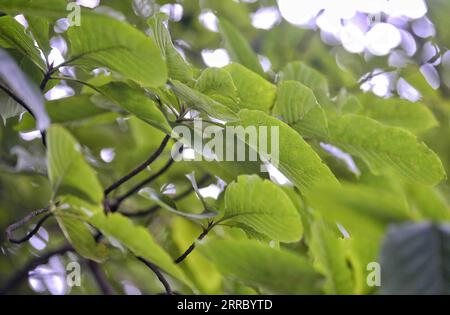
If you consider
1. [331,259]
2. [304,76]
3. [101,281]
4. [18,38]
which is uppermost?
[18,38]

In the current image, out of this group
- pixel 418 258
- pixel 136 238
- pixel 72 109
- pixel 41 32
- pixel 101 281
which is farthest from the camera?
pixel 101 281

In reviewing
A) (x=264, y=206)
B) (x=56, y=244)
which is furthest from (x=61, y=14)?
(x=56, y=244)

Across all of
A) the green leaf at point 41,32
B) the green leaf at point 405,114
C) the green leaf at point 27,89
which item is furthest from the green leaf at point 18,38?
the green leaf at point 405,114

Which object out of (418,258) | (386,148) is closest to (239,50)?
(386,148)

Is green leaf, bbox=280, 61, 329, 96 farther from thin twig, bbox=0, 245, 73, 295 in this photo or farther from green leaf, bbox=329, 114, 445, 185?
thin twig, bbox=0, 245, 73, 295

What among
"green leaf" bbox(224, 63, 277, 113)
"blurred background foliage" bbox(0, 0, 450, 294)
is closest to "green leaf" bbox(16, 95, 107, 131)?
"blurred background foliage" bbox(0, 0, 450, 294)

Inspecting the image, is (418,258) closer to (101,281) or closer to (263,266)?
(263,266)
